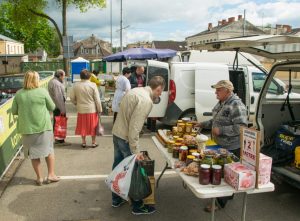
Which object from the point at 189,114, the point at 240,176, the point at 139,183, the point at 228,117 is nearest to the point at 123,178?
the point at 139,183

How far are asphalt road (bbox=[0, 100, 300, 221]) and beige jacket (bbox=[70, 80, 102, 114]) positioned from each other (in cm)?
161

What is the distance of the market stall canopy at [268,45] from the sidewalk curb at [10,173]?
3.90 m

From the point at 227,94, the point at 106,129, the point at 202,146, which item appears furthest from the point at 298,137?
the point at 106,129

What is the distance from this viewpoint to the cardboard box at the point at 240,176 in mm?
2961

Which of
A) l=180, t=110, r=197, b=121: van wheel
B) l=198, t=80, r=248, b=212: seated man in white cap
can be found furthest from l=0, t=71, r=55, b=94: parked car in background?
l=198, t=80, r=248, b=212: seated man in white cap

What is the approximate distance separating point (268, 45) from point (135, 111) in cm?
197

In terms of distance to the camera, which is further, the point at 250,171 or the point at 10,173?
the point at 10,173

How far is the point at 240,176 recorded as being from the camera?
2.95 metres

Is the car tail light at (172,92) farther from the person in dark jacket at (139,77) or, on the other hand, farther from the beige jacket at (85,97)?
the person in dark jacket at (139,77)

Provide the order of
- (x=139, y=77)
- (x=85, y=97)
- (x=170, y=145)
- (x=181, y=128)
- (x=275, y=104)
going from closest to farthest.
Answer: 1. (x=170, y=145)
2. (x=181, y=128)
3. (x=275, y=104)
4. (x=85, y=97)
5. (x=139, y=77)

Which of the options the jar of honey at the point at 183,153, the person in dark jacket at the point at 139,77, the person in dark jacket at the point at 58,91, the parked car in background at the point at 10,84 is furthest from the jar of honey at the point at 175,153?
the parked car in background at the point at 10,84

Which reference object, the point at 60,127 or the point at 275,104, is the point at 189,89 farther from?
the point at 60,127

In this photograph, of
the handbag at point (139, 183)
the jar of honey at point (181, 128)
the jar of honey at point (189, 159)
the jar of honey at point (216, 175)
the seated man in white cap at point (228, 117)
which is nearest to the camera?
the jar of honey at point (216, 175)

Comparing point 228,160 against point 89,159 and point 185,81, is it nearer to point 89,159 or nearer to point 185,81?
point 89,159
